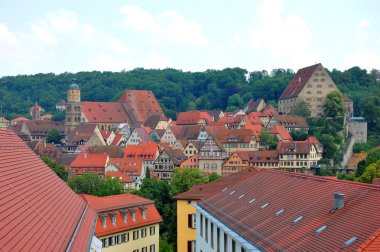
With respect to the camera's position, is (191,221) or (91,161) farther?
(91,161)

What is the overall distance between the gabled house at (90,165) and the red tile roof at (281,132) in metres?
30.0

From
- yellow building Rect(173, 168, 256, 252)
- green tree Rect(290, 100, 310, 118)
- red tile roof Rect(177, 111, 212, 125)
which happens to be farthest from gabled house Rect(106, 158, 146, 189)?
yellow building Rect(173, 168, 256, 252)

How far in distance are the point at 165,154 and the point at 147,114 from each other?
5951 centimetres

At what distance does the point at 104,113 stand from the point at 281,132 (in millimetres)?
60676

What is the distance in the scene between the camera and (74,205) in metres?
20.4

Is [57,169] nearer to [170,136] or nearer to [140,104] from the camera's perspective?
[170,136]

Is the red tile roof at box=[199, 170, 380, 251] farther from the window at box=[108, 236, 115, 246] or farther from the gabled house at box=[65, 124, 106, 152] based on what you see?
the gabled house at box=[65, 124, 106, 152]

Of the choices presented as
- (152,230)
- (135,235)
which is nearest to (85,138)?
(152,230)

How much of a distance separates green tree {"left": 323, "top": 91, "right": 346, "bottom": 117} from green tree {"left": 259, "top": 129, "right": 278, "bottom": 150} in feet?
47.6

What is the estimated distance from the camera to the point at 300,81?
374ft

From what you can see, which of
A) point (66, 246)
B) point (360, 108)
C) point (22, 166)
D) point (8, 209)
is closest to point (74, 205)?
point (22, 166)

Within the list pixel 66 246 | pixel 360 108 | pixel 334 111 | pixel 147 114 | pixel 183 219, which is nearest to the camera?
pixel 66 246

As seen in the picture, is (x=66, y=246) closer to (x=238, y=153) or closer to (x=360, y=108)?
(x=238, y=153)

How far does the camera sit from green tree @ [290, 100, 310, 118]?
106 meters
